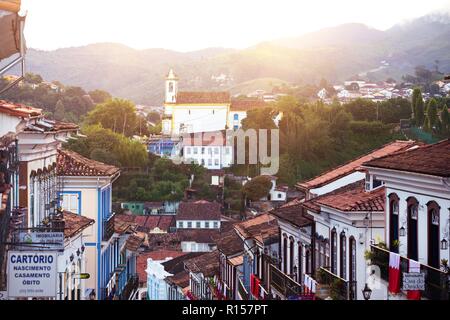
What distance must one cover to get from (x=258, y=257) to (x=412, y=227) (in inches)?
367

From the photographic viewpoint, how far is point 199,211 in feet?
169

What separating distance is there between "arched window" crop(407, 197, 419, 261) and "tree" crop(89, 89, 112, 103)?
56.3 m

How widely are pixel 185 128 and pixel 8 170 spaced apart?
63240mm

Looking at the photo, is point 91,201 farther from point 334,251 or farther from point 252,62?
point 252,62

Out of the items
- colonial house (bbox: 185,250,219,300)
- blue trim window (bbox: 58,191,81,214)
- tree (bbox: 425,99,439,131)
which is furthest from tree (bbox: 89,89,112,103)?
blue trim window (bbox: 58,191,81,214)

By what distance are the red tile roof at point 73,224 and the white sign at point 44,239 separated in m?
2.43

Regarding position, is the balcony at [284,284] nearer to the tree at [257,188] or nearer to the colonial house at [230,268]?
the colonial house at [230,268]

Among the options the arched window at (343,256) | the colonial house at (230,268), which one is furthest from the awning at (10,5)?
the colonial house at (230,268)

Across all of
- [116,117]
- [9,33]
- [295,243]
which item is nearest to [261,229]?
[295,243]

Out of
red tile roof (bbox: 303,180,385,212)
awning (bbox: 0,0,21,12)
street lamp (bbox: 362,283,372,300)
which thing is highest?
awning (bbox: 0,0,21,12)

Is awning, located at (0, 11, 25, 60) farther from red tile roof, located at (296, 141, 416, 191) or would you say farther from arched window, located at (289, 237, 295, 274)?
arched window, located at (289, 237, 295, 274)

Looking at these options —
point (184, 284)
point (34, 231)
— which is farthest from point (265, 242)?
point (184, 284)

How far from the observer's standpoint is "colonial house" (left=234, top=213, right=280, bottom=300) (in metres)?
19.9
